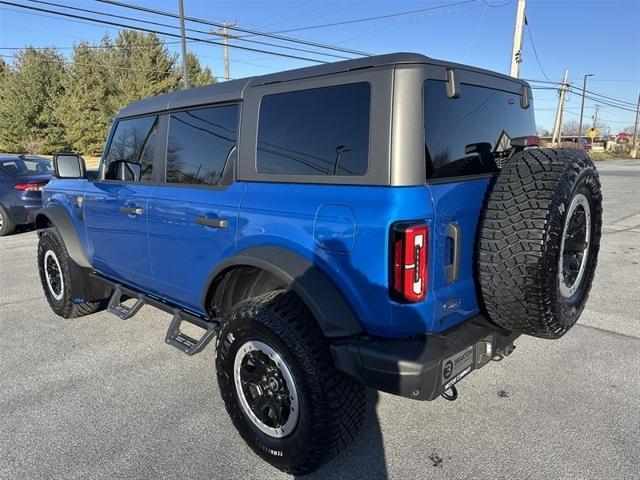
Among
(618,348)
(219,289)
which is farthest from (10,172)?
(618,348)

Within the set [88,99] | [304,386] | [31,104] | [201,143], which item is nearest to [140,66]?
[88,99]

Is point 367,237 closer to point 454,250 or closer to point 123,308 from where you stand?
point 454,250

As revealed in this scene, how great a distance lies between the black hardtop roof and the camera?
2.14 metres

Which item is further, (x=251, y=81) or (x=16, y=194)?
(x=16, y=194)

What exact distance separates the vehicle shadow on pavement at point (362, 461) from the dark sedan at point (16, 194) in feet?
28.5

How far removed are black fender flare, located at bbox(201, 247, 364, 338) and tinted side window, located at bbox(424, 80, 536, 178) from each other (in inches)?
27.4

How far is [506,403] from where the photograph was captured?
9.83 ft

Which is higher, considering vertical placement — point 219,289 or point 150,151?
point 150,151

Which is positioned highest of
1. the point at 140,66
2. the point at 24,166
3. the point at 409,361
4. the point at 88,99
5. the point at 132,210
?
the point at 140,66

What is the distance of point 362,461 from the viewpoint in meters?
2.49

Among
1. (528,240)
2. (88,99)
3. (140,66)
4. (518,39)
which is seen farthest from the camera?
(140,66)

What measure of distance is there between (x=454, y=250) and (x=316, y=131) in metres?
0.89

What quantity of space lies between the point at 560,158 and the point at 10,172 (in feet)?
32.7

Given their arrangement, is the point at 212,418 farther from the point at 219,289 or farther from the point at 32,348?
the point at 32,348
